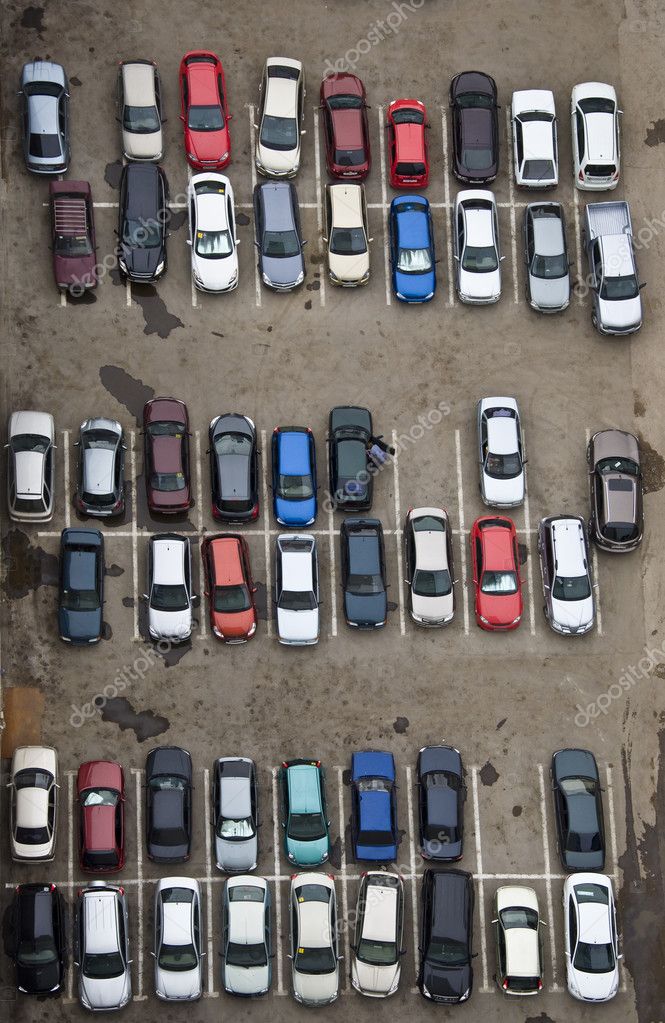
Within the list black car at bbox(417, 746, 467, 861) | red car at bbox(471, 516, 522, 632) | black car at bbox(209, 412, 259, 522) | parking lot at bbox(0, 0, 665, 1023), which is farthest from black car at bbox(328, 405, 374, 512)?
black car at bbox(417, 746, 467, 861)

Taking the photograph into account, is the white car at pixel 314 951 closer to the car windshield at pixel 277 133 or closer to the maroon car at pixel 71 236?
the maroon car at pixel 71 236

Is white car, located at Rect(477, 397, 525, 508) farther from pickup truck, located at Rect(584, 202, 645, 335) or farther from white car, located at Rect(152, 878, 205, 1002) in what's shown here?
white car, located at Rect(152, 878, 205, 1002)

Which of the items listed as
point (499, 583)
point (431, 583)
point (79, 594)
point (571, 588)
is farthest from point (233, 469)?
point (571, 588)

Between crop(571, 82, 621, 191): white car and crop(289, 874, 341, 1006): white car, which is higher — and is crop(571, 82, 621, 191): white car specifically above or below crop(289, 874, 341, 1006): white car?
above

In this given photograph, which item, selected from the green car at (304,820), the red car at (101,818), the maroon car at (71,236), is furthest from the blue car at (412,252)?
the red car at (101,818)

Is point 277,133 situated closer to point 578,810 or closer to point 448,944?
point 578,810

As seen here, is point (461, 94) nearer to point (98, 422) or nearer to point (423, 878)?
point (98, 422)
